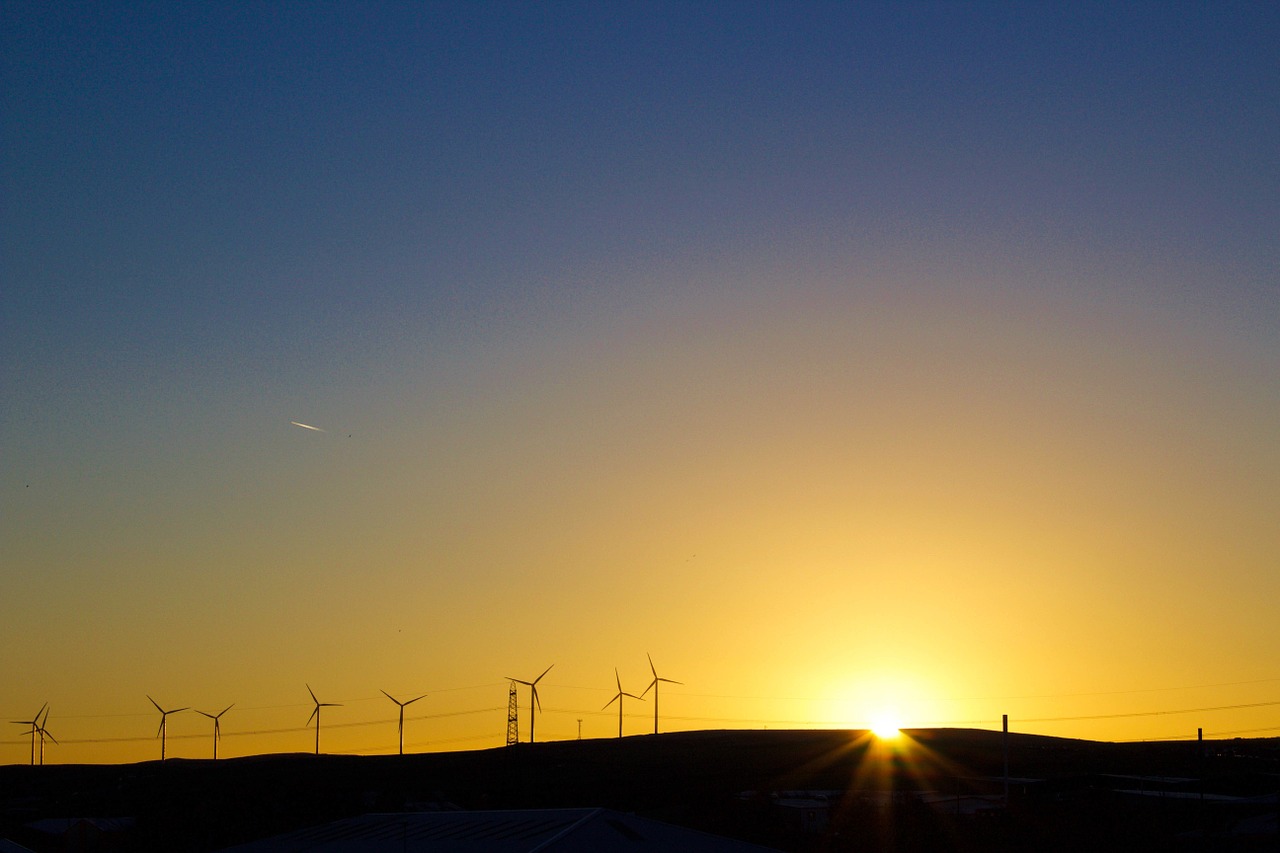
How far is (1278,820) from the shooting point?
2746 inches

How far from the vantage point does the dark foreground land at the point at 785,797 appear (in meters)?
74.3

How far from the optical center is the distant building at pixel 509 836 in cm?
4959

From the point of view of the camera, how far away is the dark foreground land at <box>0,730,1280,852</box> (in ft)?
244

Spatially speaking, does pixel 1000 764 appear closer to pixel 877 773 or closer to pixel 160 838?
pixel 877 773

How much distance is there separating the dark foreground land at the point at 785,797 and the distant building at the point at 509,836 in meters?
15.9

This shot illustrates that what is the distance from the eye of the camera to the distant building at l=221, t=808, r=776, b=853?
4959cm

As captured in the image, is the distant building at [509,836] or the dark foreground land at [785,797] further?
the dark foreground land at [785,797]

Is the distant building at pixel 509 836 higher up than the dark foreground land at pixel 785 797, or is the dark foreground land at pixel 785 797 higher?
the distant building at pixel 509 836

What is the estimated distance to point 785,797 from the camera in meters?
103

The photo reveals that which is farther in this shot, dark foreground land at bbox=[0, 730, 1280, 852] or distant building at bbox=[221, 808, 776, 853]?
dark foreground land at bbox=[0, 730, 1280, 852]

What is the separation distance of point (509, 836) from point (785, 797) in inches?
2131

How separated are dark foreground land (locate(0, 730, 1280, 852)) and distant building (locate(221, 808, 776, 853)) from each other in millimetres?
15850

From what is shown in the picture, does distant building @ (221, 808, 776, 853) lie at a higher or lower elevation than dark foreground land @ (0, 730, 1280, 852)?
higher

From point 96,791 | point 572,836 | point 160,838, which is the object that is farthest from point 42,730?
point 572,836
